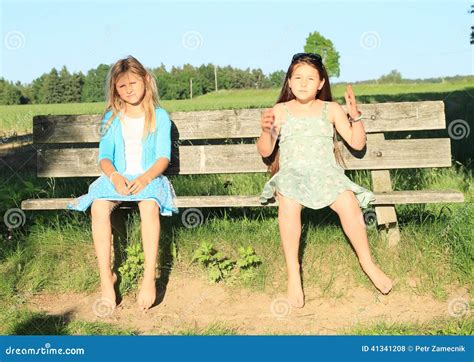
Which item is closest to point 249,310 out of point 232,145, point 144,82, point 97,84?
point 232,145

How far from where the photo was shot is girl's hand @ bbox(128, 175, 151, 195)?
12.0 feet

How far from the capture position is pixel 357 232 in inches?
140

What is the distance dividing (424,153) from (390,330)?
1.38 metres

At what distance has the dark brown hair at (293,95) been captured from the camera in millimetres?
3744

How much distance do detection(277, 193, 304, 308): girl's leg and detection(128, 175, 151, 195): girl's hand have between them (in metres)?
0.86

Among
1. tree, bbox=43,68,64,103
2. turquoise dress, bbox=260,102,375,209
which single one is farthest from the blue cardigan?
tree, bbox=43,68,64,103

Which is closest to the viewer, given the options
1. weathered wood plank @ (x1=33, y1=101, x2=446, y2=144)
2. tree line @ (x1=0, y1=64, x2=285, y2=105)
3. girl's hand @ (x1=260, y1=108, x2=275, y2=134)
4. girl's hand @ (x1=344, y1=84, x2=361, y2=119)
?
girl's hand @ (x1=344, y1=84, x2=361, y2=119)

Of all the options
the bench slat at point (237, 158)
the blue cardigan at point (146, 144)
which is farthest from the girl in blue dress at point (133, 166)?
the bench slat at point (237, 158)

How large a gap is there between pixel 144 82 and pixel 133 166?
0.55m

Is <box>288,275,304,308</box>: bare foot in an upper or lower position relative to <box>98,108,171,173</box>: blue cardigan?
lower

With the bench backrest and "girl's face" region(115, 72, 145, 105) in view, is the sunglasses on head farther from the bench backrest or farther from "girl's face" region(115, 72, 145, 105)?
"girl's face" region(115, 72, 145, 105)

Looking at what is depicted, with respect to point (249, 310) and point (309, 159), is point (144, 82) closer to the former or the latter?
point (309, 159)

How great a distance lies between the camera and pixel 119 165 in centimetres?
391

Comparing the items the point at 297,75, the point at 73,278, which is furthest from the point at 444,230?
the point at 73,278
